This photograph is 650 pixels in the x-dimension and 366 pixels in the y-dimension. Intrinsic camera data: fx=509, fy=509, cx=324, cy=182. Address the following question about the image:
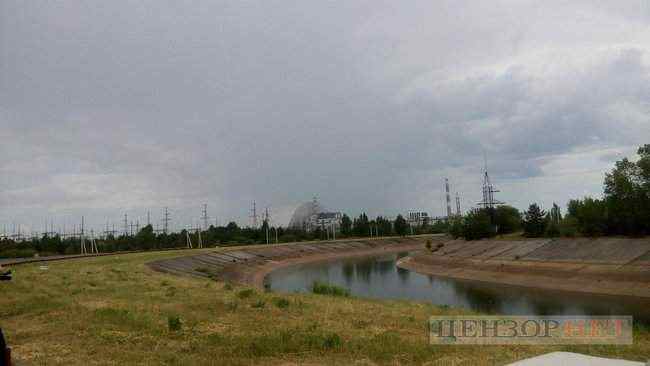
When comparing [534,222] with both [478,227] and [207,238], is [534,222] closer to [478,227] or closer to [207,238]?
[478,227]

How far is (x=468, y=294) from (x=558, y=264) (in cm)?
1351

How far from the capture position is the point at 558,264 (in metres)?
57.0

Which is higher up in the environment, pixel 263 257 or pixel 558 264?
pixel 558 264

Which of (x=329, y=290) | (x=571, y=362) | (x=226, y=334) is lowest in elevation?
(x=329, y=290)

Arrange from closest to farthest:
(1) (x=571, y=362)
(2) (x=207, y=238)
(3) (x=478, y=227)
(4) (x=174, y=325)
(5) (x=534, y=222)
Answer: (1) (x=571, y=362) < (4) (x=174, y=325) < (5) (x=534, y=222) < (3) (x=478, y=227) < (2) (x=207, y=238)

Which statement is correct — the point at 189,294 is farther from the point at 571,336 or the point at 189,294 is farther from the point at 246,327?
the point at 571,336

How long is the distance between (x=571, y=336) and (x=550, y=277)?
41.0 metres

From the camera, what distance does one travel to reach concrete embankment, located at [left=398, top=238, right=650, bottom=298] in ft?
155

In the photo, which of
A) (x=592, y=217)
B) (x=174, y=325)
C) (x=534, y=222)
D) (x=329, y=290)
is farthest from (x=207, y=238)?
(x=174, y=325)

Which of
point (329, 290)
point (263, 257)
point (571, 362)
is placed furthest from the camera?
point (263, 257)

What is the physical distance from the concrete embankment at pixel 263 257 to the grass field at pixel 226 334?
40.4 metres

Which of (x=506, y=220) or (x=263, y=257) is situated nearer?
(x=506, y=220)

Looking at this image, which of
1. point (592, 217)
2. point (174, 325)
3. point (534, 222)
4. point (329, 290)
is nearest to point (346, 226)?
point (534, 222)

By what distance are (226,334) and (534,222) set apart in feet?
249
